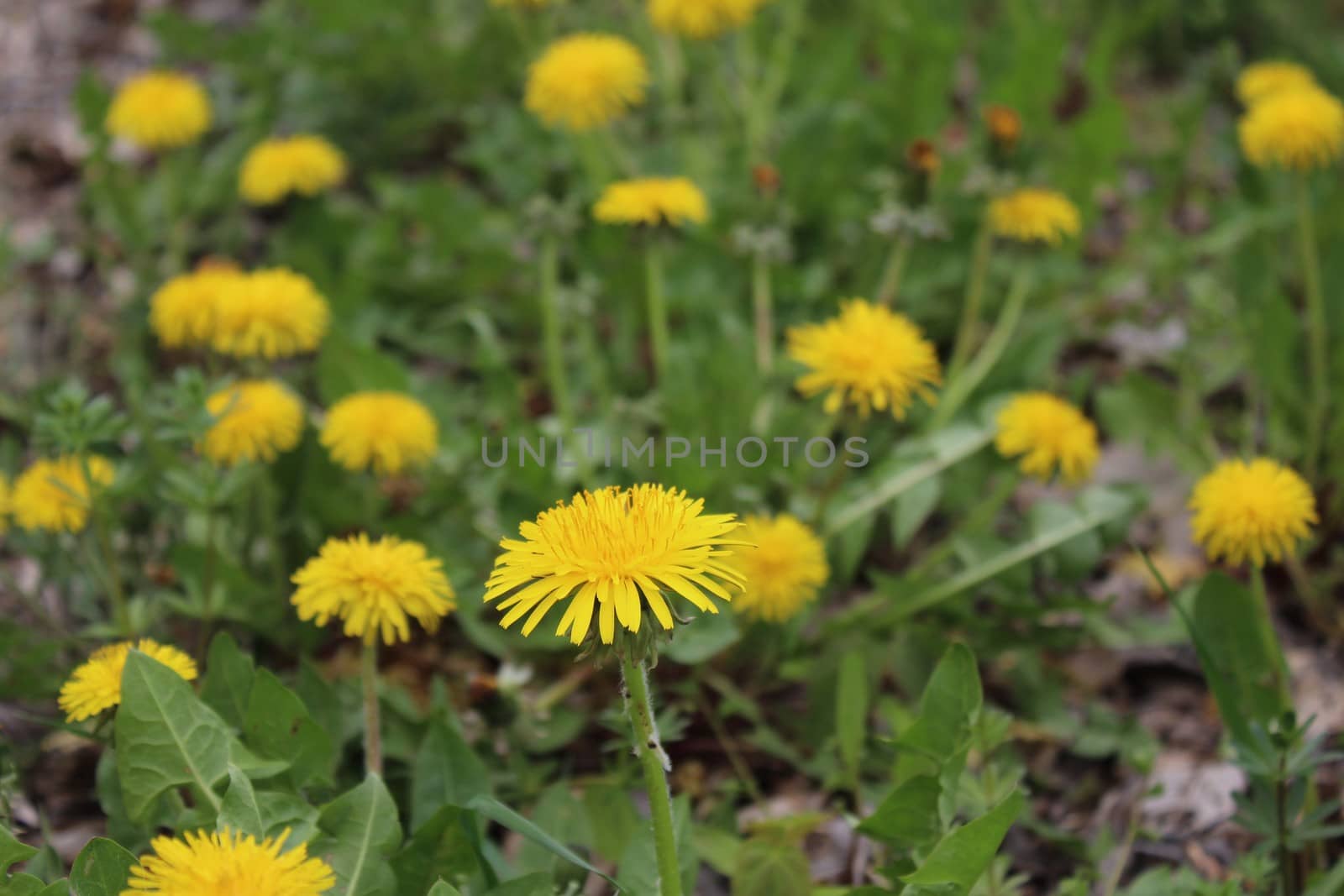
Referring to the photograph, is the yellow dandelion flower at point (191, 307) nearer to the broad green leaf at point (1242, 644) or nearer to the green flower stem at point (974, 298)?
the green flower stem at point (974, 298)

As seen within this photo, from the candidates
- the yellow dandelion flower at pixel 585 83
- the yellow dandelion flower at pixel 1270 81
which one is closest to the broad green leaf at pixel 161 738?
the yellow dandelion flower at pixel 585 83

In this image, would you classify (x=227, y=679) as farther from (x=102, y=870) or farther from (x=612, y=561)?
(x=612, y=561)

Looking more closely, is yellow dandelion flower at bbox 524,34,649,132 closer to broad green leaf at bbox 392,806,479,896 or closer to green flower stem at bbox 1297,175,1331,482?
green flower stem at bbox 1297,175,1331,482

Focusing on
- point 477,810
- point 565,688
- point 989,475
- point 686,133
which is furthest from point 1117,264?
point 477,810

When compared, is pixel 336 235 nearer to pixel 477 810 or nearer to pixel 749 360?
pixel 749 360

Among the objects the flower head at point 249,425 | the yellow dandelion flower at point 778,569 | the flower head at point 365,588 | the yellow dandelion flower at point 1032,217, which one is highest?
the yellow dandelion flower at point 1032,217

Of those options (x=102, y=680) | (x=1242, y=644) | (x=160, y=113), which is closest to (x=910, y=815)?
(x=1242, y=644)
